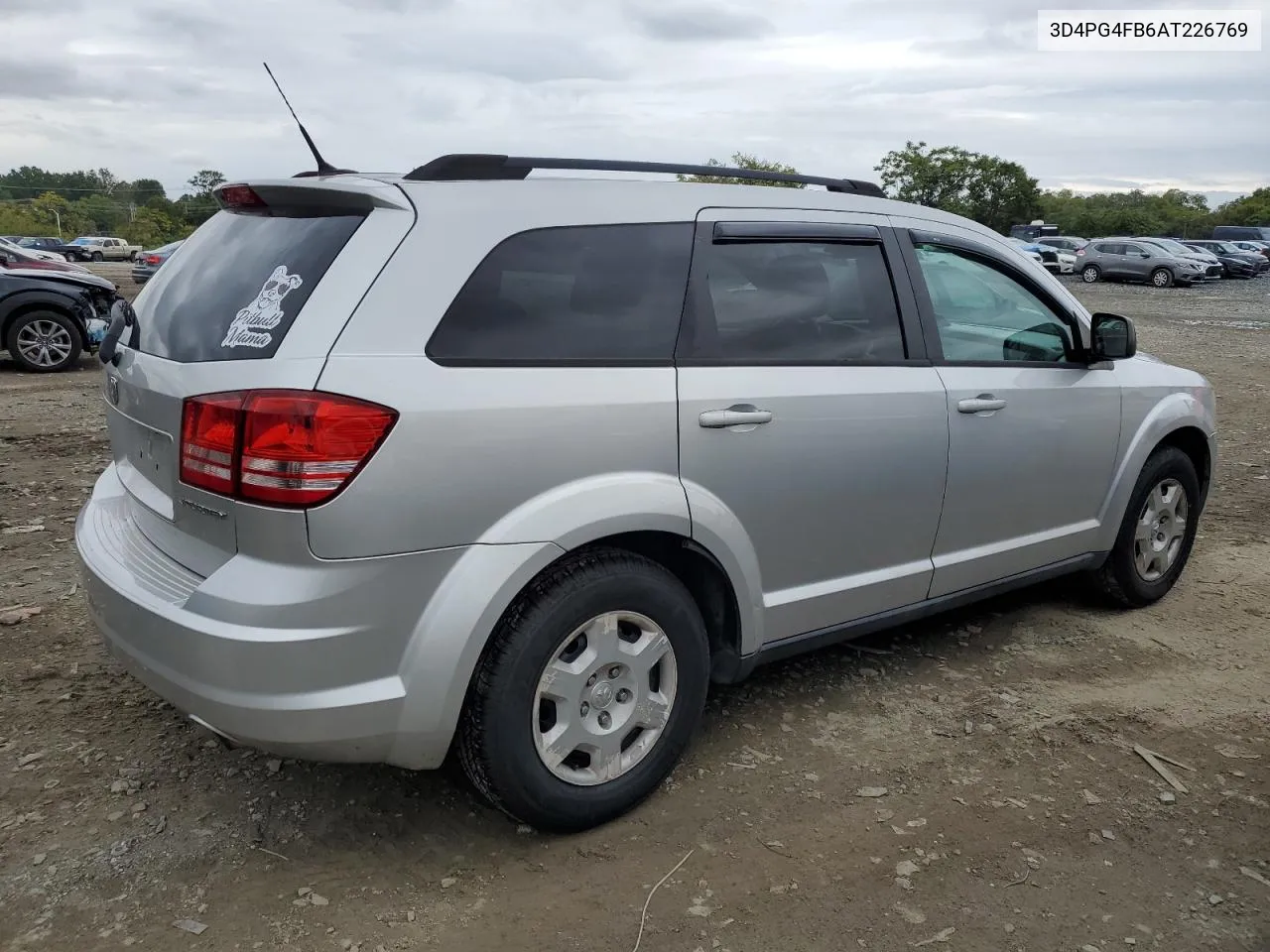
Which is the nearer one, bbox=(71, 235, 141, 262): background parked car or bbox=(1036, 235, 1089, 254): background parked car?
bbox=(1036, 235, 1089, 254): background parked car

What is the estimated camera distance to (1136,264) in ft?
114

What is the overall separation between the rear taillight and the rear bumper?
17cm

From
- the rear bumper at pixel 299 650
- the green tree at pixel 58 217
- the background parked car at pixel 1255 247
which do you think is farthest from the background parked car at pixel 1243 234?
the green tree at pixel 58 217

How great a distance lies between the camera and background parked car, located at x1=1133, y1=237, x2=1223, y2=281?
1380 inches

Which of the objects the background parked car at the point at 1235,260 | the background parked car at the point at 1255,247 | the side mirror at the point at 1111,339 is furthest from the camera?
the background parked car at the point at 1255,247

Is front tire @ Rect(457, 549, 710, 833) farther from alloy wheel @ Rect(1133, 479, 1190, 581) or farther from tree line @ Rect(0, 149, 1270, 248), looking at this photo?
tree line @ Rect(0, 149, 1270, 248)

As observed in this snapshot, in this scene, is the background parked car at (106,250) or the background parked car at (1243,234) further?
the background parked car at (106,250)

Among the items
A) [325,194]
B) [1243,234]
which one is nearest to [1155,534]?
[325,194]

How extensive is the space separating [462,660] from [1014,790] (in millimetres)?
1773

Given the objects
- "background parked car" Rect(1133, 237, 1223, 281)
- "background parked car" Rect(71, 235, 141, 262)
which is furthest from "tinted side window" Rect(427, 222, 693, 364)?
"background parked car" Rect(71, 235, 141, 262)

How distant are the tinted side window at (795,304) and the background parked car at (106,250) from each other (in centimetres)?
6332

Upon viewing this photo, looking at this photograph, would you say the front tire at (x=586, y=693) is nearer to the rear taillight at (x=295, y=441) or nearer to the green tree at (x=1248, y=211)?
the rear taillight at (x=295, y=441)

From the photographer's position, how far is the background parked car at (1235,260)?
3956 cm

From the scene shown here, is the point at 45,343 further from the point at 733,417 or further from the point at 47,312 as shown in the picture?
the point at 733,417
